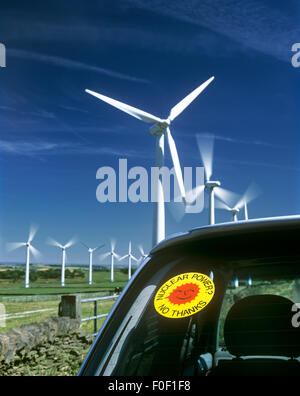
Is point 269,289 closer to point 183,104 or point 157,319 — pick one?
point 157,319

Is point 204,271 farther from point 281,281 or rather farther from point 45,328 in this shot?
point 45,328

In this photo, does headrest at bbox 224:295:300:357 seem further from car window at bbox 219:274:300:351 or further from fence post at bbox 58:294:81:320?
fence post at bbox 58:294:81:320

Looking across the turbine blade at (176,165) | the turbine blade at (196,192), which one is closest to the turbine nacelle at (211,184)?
the turbine blade at (196,192)

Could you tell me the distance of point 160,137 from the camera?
26844 millimetres

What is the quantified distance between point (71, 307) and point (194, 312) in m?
8.32

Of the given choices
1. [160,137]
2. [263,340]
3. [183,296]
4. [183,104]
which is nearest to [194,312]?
[183,296]

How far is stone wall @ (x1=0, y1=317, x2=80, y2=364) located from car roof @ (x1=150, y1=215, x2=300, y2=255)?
18.6 feet

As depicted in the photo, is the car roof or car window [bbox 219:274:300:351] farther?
car window [bbox 219:274:300:351]

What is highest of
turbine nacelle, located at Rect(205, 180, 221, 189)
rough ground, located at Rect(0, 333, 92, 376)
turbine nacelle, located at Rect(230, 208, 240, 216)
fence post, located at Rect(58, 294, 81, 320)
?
turbine nacelle, located at Rect(205, 180, 221, 189)

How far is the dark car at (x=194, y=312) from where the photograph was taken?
5.42 feet

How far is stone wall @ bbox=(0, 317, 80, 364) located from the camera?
22.5ft

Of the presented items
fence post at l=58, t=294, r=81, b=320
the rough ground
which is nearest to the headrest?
the rough ground

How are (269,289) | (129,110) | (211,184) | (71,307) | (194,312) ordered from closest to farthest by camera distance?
1. (194,312)
2. (269,289)
3. (71,307)
4. (129,110)
5. (211,184)

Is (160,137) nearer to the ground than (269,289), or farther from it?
farther from it
